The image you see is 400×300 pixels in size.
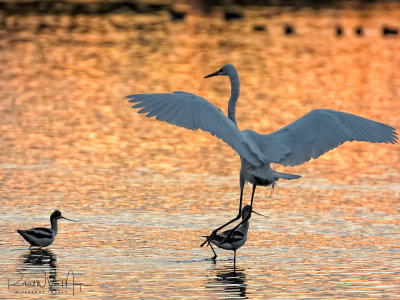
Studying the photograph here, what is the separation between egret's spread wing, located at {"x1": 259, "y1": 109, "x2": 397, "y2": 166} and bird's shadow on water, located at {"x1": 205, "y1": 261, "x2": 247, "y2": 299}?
1.59m

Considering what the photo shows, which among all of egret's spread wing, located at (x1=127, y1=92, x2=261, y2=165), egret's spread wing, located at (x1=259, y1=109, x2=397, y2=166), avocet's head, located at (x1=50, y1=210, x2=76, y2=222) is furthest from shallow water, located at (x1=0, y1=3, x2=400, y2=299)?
egret's spread wing, located at (x1=127, y1=92, x2=261, y2=165)

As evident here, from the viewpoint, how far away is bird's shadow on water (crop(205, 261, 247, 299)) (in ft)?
39.2

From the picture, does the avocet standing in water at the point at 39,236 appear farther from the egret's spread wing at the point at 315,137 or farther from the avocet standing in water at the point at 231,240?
the egret's spread wing at the point at 315,137

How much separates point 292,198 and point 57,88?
1572 cm

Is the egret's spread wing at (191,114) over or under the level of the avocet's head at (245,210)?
over

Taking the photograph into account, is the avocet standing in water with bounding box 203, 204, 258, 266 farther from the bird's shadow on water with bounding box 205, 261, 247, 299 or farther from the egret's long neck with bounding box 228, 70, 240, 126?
the egret's long neck with bounding box 228, 70, 240, 126

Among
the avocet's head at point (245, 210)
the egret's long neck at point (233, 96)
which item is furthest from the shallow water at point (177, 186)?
the egret's long neck at point (233, 96)

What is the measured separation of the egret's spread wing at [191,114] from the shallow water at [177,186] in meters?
1.82

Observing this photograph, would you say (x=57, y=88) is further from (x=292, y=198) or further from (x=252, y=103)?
(x=292, y=198)

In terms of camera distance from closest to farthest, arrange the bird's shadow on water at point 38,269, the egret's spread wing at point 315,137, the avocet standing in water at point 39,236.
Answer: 1. the bird's shadow on water at point 38,269
2. the egret's spread wing at point 315,137
3. the avocet standing in water at point 39,236

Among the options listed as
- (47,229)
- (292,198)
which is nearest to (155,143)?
(292,198)

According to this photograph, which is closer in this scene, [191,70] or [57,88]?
[57,88]

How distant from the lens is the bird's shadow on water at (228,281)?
12.0 m

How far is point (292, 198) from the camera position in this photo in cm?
1816
